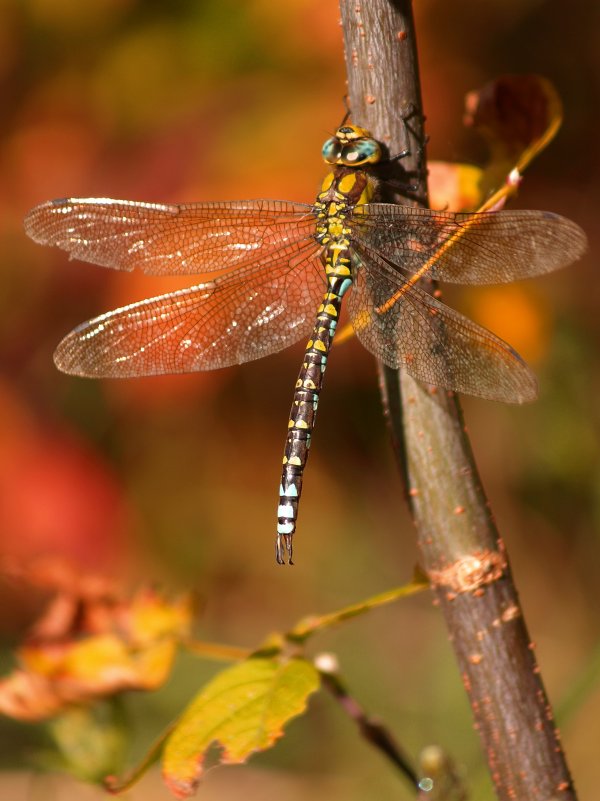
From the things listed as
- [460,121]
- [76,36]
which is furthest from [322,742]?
[76,36]

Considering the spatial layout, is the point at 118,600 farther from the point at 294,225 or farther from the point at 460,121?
the point at 460,121

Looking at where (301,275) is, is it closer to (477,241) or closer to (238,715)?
(477,241)

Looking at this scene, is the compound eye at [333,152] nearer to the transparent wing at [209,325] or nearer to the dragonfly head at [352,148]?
the dragonfly head at [352,148]

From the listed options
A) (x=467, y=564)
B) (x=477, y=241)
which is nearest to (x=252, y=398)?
(x=477, y=241)

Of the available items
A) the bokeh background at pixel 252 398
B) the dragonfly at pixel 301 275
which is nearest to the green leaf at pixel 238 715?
the dragonfly at pixel 301 275

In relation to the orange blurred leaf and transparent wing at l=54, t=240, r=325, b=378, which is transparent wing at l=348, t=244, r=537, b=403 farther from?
the orange blurred leaf

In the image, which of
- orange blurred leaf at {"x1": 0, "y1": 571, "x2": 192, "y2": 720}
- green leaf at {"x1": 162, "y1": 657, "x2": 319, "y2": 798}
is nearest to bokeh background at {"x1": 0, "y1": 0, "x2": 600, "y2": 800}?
orange blurred leaf at {"x1": 0, "y1": 571, "x2": 192, "y2": 720}
